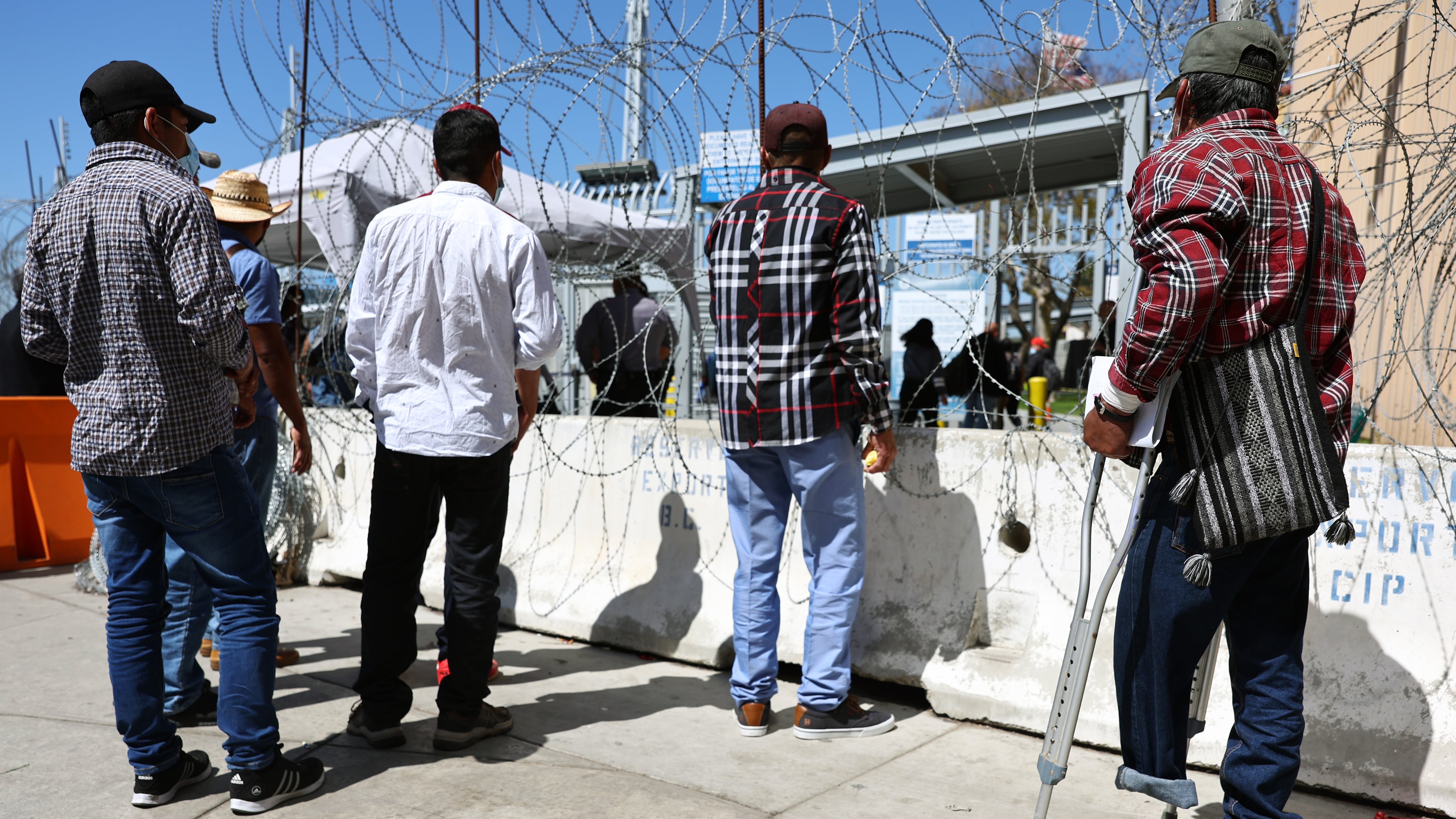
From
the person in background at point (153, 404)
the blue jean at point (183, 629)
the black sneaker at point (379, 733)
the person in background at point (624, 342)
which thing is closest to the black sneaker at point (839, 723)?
the black sneaker at point (379, 733)

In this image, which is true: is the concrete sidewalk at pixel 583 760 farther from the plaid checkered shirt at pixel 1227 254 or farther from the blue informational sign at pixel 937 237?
the blue informational sign at pixel 937 237

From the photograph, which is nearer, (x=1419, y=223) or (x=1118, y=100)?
(x=1419, y=223)

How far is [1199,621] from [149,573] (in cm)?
258

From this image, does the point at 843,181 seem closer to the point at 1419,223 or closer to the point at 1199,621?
the point at 1419,223

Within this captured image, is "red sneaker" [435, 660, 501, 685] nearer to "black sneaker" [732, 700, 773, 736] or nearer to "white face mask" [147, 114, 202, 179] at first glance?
"black sneaker" [732, 700, 773, 736]

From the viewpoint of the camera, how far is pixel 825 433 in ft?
10.1

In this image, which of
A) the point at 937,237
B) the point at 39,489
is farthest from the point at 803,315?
the point at 937,237

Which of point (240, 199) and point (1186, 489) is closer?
point (1186, 489)

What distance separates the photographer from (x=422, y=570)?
3.14 metres

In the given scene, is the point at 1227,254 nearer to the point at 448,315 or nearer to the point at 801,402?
the point at 801,402

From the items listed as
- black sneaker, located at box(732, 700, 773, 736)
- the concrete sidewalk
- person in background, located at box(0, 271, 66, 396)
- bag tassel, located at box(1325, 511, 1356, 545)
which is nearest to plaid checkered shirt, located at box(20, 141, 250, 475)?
the concrete sidewalk

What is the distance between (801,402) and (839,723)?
103 centimetres

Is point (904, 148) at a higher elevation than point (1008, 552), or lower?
higher

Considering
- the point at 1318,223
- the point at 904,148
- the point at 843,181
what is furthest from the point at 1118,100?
the point at 1318,223
